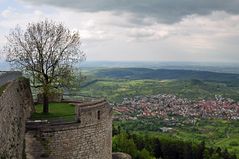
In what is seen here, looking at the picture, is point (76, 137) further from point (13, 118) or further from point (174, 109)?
point (174, 109)

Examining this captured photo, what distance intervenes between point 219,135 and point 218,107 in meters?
53.6

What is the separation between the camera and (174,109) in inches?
7136

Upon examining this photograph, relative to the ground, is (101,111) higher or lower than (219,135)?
higher

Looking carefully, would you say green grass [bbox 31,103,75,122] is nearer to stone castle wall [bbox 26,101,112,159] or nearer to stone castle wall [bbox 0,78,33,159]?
stone castle wall [bbox 26,101,112,159]

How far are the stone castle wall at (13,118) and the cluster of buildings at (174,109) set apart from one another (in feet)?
420

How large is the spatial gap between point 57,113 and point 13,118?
741 centimetres

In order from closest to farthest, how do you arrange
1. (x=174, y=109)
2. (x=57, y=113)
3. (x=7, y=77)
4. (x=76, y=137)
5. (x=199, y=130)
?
(x=7, y=77)
(x=76, y=137)
(x=57, y=113)
(x=199, y=130)
(x=174, y=109)

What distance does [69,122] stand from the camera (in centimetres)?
2194

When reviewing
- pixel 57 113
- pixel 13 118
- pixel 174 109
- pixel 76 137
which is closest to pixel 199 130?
pixel 174 109

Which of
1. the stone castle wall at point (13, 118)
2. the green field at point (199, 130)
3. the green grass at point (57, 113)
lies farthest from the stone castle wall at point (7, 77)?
the green field at point (199, 130)

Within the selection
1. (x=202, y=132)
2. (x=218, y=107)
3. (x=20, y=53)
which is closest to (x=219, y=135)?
(x=202, y=132)

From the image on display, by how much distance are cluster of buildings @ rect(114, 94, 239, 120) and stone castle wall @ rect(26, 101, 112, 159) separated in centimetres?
12668

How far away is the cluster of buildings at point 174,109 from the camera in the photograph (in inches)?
6447

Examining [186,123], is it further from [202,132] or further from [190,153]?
[190,153]
